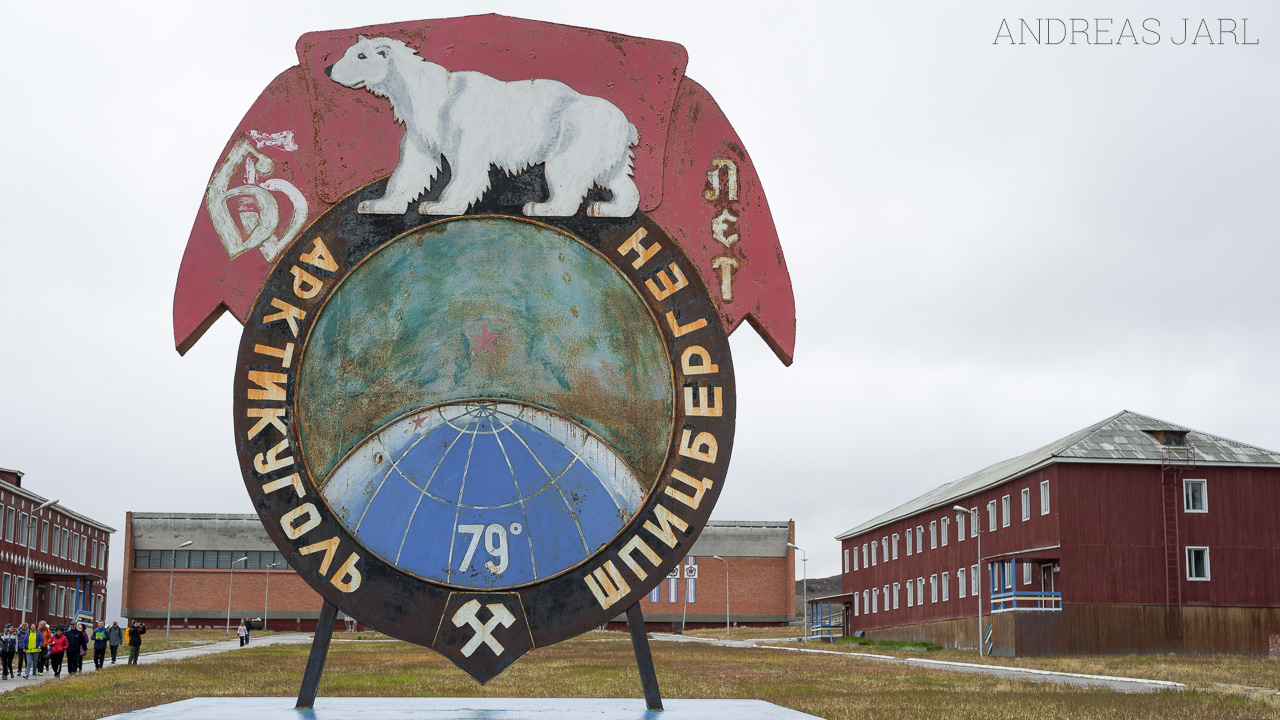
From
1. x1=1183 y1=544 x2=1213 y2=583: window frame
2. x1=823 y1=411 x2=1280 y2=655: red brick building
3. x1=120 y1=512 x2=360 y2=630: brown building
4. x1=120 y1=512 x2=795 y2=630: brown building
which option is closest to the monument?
x1=823 y1=411 x2=1280 y2=655: red brick building

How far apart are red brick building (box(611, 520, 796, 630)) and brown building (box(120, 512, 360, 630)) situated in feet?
85.4

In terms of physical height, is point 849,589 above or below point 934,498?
below

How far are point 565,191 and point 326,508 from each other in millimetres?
3361

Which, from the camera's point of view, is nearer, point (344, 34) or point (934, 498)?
point (344, 34)

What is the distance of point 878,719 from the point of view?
22.2 meters

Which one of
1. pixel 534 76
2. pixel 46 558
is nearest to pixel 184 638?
pixel 46 558

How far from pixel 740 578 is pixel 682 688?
64515 mm

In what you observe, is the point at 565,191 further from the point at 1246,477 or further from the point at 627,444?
the point at 1246,477

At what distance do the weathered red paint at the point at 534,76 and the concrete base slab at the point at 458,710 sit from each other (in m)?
3.08

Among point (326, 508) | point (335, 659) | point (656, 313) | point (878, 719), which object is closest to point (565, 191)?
point (656, 313)

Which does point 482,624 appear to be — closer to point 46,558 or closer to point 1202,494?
point 1202,494

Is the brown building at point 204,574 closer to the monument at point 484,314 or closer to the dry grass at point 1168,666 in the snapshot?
the dry grass at point 1168,666

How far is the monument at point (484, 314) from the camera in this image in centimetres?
1009

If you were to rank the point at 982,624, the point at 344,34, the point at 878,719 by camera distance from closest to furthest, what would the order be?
1. the point at 344,34
2. the point at 878,719
3. the point at 982,624
